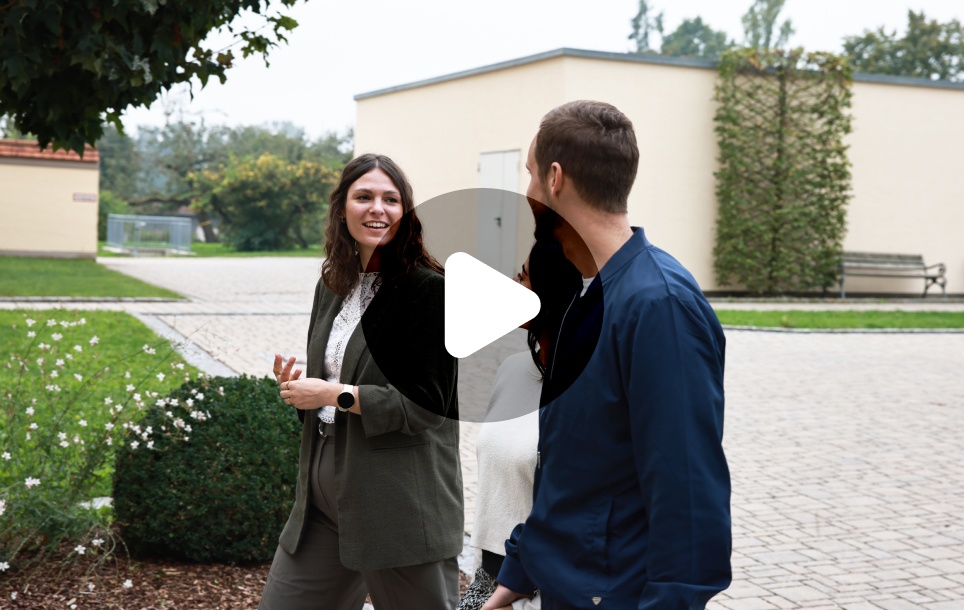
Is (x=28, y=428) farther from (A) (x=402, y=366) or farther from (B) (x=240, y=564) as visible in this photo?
(A) (x=402, y=366)

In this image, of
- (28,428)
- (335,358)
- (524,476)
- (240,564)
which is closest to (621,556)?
(524,476)

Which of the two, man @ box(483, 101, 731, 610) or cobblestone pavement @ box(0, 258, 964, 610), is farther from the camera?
cobblestone pavement @ box(0, 258, 964, 610)

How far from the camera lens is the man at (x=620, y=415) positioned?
1.65m

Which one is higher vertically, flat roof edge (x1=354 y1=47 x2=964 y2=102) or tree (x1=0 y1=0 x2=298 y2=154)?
flat roof edge (x1=354 y1=47 x2=964 y2=102)

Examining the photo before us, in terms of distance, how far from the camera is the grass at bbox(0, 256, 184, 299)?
1852 cm

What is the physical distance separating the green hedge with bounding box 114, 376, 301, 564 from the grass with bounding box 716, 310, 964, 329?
1331 cm

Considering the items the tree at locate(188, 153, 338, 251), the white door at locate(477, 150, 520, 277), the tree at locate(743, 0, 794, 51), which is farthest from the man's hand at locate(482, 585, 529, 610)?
the tree at locate(743, 0, 794, 51)

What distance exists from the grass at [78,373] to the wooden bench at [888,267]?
1710 cm

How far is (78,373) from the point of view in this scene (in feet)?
28.5

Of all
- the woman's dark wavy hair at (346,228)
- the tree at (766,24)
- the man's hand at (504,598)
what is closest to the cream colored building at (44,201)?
the woman's dark wavy hair at (346,228)

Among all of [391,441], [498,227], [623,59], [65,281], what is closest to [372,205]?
[391,441]

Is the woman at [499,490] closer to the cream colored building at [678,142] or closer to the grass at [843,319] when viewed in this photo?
the grass at [843,319]
